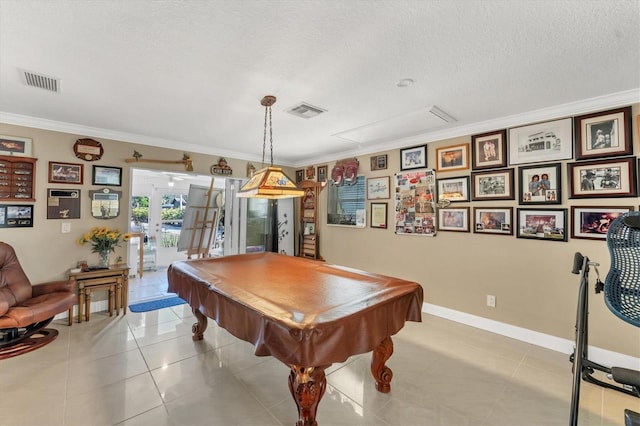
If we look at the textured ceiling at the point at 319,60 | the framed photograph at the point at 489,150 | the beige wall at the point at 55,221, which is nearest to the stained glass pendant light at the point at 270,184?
the textured ceiling at the point at 319,60

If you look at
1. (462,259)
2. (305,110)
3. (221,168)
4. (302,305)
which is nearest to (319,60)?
(305,110)

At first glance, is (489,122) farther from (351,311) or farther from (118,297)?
(118,297)

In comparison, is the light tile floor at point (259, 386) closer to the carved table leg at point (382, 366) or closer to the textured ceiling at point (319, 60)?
the carved table leg at point (382, 366)

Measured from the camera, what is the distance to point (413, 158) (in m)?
3.94

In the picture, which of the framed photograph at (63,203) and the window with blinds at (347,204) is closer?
the framed photograph at (63,203)

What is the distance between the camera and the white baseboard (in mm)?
2481

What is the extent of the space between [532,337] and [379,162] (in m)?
2.88

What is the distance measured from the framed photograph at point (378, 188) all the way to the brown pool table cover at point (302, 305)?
6.37 feet

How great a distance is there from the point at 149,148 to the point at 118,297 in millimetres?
2118

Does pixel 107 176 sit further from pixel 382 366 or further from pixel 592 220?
pixel 592 220

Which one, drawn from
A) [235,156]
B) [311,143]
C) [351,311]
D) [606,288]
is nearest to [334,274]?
[351,311]

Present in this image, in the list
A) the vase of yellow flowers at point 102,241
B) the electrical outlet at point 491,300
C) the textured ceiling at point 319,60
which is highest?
the textured ceiling at point 319,60

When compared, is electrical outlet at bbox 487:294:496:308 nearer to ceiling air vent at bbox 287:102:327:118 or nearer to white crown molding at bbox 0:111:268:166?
ceiling air vent at bbox 287:102:327:118

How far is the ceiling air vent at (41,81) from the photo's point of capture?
225cm
